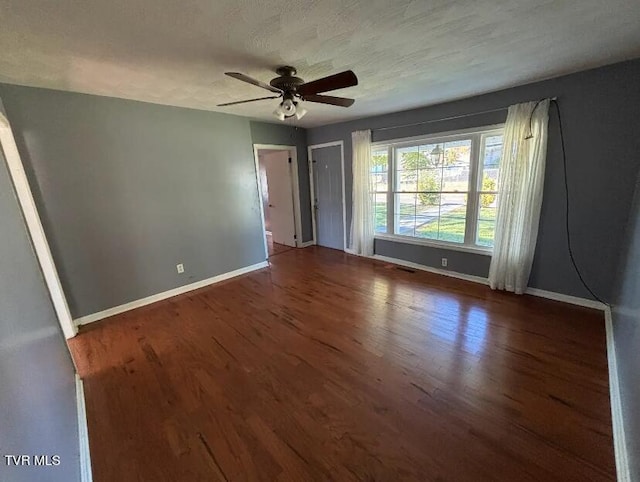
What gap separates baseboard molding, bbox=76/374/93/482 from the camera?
1358 millimetres

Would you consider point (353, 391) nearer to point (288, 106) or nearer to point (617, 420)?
point (617, 420)

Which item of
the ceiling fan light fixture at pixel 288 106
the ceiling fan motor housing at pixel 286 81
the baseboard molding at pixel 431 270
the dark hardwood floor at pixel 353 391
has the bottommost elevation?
the dark hardwood floor at pixel 353 391

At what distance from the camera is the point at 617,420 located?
4.97ft

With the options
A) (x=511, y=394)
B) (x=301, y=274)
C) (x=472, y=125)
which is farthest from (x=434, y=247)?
(x=511, y=394)

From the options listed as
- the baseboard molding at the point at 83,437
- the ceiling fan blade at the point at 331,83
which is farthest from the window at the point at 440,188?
the baseboard molding at the point at 83,437

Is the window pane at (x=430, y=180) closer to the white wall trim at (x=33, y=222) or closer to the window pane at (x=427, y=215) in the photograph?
the window pane at (x=427, y=215)

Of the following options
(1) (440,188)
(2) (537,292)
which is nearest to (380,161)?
(1) (440,188)

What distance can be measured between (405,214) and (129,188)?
12.4 feet

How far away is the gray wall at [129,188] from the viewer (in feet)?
8.51

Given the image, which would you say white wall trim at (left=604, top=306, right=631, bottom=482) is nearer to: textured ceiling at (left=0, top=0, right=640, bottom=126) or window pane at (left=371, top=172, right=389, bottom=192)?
textured ceiling at (left=0, top=0, right=640, bottom=126)

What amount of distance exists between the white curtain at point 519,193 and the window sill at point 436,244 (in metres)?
0.22

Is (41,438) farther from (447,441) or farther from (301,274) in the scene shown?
(301,274)

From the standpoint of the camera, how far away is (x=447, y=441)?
4.89 feet

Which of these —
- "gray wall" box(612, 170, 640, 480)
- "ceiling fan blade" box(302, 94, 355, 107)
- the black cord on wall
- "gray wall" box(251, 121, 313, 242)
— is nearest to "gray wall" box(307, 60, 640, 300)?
the black cord on wall
